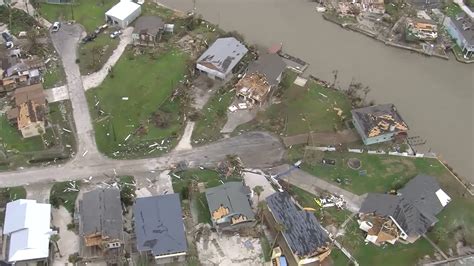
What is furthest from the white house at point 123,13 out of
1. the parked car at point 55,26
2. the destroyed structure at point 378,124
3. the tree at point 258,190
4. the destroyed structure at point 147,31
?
the destroyed structure at point 378,124

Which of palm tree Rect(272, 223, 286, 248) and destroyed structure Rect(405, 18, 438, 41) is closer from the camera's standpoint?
palm tree Rect(272, 223, 286, 248)

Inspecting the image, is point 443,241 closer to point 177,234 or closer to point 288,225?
point 288,225

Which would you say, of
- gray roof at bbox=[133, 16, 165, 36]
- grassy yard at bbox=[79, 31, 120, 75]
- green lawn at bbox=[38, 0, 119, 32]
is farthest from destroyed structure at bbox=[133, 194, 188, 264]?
green lawn at bbox=[38, 0, 119, 32]

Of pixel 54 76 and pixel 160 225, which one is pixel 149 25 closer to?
pixel 54 76

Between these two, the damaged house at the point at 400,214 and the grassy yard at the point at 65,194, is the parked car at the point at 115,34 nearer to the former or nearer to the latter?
the grassy yard at the point at 65,194

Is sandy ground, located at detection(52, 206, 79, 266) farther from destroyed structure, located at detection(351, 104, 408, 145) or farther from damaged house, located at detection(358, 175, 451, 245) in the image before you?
destroyed structure, located at detection(351, 104, 408, 145)

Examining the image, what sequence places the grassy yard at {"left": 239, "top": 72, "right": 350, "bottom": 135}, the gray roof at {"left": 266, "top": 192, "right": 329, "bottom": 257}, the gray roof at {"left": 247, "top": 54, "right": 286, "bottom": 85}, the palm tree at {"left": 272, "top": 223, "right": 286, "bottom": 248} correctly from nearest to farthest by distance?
the gray roof at {"left": 266, "top": 192, "right": 329, "bottom": 257} < the palm tree at {"left": 272, "top": 223, "right": 286, "bottom": 248} < the grassy yard at {"left": 239, "top": 72, "right": 350, "bottom": 135} < the gray roof at {"left": 247, "top": 54, "right": 286, "bottom": 85}

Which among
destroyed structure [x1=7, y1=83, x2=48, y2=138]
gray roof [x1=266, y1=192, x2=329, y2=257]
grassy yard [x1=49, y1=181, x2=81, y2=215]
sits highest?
gray roof [x1=266, y1=192, x2=329, y2=257]
